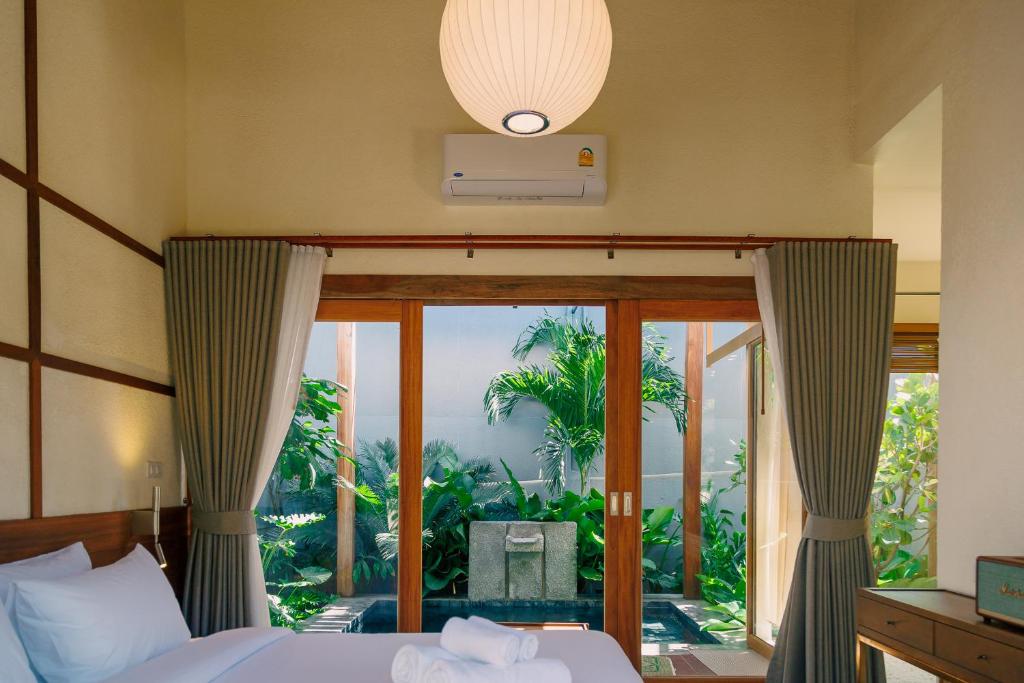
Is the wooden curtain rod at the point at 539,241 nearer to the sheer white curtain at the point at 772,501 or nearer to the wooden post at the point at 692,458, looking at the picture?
the sheer white curtain at the point at 772,501

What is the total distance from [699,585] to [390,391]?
1772mm

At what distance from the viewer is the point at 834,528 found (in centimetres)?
378

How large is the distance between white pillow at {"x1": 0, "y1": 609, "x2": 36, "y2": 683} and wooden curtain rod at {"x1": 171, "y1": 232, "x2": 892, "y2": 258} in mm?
2306

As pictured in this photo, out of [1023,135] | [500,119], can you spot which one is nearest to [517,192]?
[500,119]

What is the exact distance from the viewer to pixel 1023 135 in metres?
2.69

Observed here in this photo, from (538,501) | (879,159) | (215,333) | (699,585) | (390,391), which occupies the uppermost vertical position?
(879,159)

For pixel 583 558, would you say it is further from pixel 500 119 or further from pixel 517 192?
pixel 500 119

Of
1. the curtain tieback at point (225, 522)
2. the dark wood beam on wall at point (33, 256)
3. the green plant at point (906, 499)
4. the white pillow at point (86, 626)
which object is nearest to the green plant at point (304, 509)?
the curtain tieback at point (225, 522)

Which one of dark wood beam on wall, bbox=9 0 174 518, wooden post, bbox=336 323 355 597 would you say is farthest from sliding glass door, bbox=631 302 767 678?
dark wood beam on wall, bbox=9 0 174 518

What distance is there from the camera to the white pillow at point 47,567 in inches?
90.5

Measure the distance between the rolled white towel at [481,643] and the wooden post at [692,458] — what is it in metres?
1.99

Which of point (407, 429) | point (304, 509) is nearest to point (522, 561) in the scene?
point (407, 429)

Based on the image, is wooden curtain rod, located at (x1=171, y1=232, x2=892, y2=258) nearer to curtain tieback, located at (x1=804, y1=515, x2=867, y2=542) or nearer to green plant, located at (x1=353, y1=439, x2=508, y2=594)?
green plant, located at (x1=353, y1=439, x2=508, y2=594)

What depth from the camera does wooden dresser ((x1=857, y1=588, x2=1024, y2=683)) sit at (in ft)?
7.52
